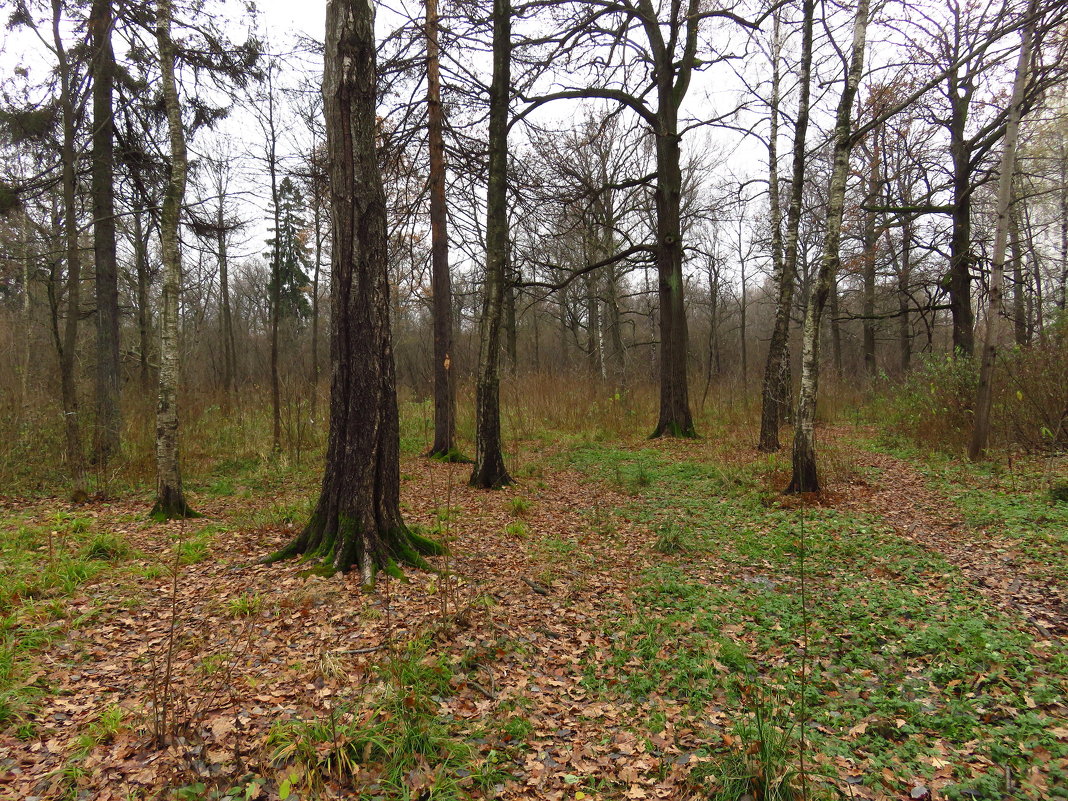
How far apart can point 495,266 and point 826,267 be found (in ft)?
14.6

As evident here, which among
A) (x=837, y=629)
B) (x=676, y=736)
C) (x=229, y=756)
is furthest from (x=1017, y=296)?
(x=229, y=756)

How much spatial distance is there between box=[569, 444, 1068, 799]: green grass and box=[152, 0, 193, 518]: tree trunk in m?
5.47

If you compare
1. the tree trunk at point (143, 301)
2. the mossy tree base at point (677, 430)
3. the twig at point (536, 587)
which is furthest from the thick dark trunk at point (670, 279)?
the tree trunk at point (143, 301)

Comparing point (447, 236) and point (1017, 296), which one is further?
point (1017, 296)

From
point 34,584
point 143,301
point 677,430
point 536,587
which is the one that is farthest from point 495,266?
point 143,301

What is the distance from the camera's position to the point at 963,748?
101 inches

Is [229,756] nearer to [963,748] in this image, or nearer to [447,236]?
[963,748]

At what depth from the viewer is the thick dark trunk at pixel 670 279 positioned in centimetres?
1168

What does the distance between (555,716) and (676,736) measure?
68cm

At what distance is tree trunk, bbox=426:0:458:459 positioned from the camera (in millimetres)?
9156

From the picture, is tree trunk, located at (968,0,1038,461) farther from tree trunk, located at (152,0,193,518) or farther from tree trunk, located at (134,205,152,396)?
tree trunk, located at (134,205,152,396)

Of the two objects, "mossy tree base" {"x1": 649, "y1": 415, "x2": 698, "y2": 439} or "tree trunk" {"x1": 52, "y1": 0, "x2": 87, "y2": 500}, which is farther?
"mossy tree base" {"x1": 649, "y1": 415, "x2": 698, "y2": 439}

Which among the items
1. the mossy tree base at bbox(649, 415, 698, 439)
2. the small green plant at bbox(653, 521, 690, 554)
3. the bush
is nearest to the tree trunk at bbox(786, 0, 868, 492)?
the small green plant at bbox(653, 521, 690, 554)

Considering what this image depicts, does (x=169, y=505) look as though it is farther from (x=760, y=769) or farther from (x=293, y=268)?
(x=293, y=268)
